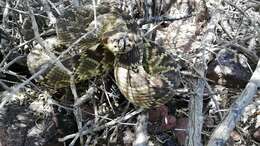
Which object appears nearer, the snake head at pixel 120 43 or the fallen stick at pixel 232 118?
the fallen stick at pixel 232 118

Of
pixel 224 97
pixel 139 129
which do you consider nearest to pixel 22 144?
pixel 139 129

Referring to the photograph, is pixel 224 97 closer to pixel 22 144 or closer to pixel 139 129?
pixel 139 129

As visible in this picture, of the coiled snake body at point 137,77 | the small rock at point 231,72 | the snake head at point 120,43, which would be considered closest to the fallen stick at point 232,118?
the coiled snake body at point 137,77

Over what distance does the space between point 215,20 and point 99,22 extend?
761 millimetres

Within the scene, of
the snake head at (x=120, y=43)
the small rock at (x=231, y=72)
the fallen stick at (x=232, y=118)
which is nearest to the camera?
the fallen stick at (x=232, y=118)

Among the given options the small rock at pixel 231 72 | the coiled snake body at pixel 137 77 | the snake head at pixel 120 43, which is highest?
the snake head at pixel 120 43

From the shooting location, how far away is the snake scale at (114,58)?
231cm

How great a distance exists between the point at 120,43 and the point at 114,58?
0.16 meters

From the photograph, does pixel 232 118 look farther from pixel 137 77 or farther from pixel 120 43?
pixel 120 43

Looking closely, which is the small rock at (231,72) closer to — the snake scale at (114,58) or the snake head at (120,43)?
the snake scale at (114,58)

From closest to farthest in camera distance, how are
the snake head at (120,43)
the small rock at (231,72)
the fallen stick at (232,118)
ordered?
the fallen stick at (232,118), the snake head at (120,43), the small rock at (231,72)

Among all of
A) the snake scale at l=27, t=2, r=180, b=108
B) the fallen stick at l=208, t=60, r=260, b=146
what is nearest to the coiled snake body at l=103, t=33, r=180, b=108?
the snake scale at l=27, t=2, r=180, b=108

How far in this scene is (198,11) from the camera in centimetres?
309

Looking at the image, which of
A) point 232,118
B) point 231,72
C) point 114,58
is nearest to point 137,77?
point 114,58
